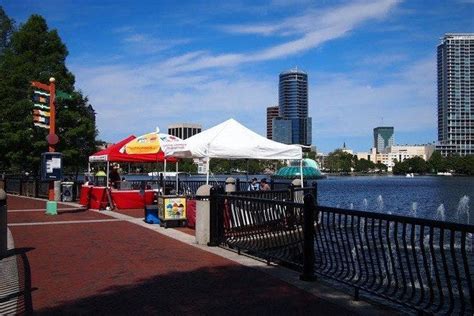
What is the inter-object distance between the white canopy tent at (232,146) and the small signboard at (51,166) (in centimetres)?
540

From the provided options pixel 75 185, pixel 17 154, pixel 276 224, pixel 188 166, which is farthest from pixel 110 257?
pixel 188 166

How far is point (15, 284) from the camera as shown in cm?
762

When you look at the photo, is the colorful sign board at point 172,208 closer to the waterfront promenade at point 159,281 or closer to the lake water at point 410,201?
the waterfront promenade at point 159,281

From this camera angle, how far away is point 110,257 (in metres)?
9.71

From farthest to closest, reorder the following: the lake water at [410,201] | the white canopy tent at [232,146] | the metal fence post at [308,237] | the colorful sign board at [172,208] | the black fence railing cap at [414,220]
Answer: the lake water at [410,201]
the white canopy tent at [232,146]
the colorful sign board at [172,208]
the metal fence post at [308,237]
the black fence railing cap at [414,220]

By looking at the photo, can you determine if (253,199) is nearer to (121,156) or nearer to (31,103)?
(121,156)

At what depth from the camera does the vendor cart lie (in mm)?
14477

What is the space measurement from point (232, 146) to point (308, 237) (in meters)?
8.22

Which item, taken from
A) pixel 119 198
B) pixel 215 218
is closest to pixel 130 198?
pixel 119 198

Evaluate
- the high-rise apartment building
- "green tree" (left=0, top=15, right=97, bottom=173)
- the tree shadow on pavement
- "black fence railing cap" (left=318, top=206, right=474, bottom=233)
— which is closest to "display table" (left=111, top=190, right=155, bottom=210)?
"green tree" (left=0, top=15, right=97, bottom=173)

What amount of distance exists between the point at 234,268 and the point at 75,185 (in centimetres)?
1957

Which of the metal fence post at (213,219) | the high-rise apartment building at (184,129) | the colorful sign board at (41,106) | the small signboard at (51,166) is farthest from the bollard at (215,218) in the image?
the high-rise apartment building at (184,129)

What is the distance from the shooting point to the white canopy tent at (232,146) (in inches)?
601

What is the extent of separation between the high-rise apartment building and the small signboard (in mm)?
23902
